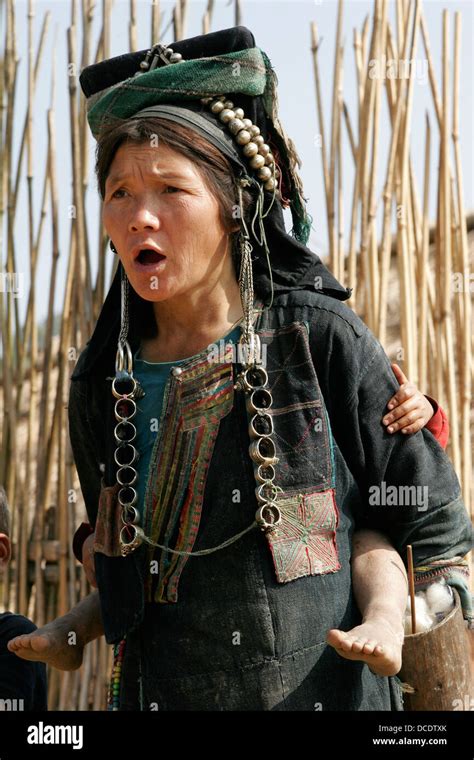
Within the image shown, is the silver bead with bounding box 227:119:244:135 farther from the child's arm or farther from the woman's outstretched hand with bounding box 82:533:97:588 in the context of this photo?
the woman's outstretched hand with bounding box 82:533:97:588

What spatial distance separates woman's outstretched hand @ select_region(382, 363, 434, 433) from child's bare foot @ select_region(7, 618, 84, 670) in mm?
527

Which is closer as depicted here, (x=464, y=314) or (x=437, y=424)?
(x=437, y=424)

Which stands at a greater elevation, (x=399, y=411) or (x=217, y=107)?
(x=217, y=107)

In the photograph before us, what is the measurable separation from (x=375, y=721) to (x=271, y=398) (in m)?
0.45

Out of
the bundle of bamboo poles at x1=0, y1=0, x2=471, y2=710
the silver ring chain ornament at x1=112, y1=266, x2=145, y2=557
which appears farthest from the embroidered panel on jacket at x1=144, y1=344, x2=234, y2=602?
the bundle of bamboo poles at x1=0, y1=0, x2=471, y2=710

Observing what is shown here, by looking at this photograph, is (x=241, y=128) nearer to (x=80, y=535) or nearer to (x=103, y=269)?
(x=80, y=535)

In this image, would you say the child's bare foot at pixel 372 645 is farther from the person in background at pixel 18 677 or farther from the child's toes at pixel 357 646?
the person in background at pixel 18 677

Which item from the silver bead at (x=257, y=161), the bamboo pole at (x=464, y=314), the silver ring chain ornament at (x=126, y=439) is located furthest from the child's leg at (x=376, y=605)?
the bamboo pole at (x=464, y=314)

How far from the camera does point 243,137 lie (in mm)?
1370

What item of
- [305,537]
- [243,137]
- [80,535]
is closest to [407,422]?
[305,537]

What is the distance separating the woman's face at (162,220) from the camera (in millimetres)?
1310

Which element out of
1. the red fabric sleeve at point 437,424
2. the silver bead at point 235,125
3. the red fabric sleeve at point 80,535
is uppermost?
the silver bead at point 235,125

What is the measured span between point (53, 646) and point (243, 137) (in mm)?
742

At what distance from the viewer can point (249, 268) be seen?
136 centimetres
